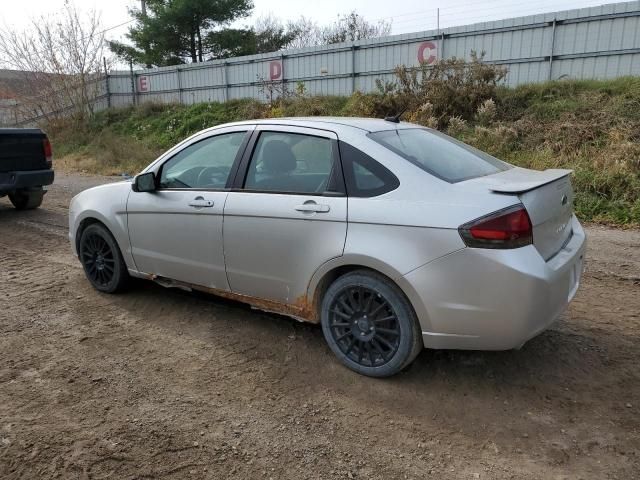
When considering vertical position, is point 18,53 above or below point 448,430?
above

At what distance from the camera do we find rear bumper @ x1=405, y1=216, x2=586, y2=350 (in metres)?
2.86

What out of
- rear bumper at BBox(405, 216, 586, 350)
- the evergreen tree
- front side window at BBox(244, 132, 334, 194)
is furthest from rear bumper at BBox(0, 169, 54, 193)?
the evergreen tree

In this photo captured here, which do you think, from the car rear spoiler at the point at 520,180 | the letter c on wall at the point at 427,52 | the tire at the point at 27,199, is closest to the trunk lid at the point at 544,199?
the car rear spoiler at the point at 520,180

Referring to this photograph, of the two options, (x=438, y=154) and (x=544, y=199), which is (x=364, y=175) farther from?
(x=544, y=199)

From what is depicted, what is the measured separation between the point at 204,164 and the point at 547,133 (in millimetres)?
8138

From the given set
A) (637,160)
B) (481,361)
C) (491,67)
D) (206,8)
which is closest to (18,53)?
(206,8)

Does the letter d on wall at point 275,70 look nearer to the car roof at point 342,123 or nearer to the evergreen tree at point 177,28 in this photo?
the evergreen tree at point 177,28

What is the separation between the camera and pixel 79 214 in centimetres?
497

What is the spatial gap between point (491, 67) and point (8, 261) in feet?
34.8

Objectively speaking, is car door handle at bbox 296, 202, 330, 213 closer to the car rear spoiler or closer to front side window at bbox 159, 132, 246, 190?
front side window at bbox 159, 132, 246, 190

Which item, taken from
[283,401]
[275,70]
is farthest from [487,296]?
[275,70]

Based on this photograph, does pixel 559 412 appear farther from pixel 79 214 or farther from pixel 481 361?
pixel 79 214

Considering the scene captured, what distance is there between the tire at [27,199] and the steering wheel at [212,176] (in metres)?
6.27

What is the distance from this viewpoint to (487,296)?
114 inches
